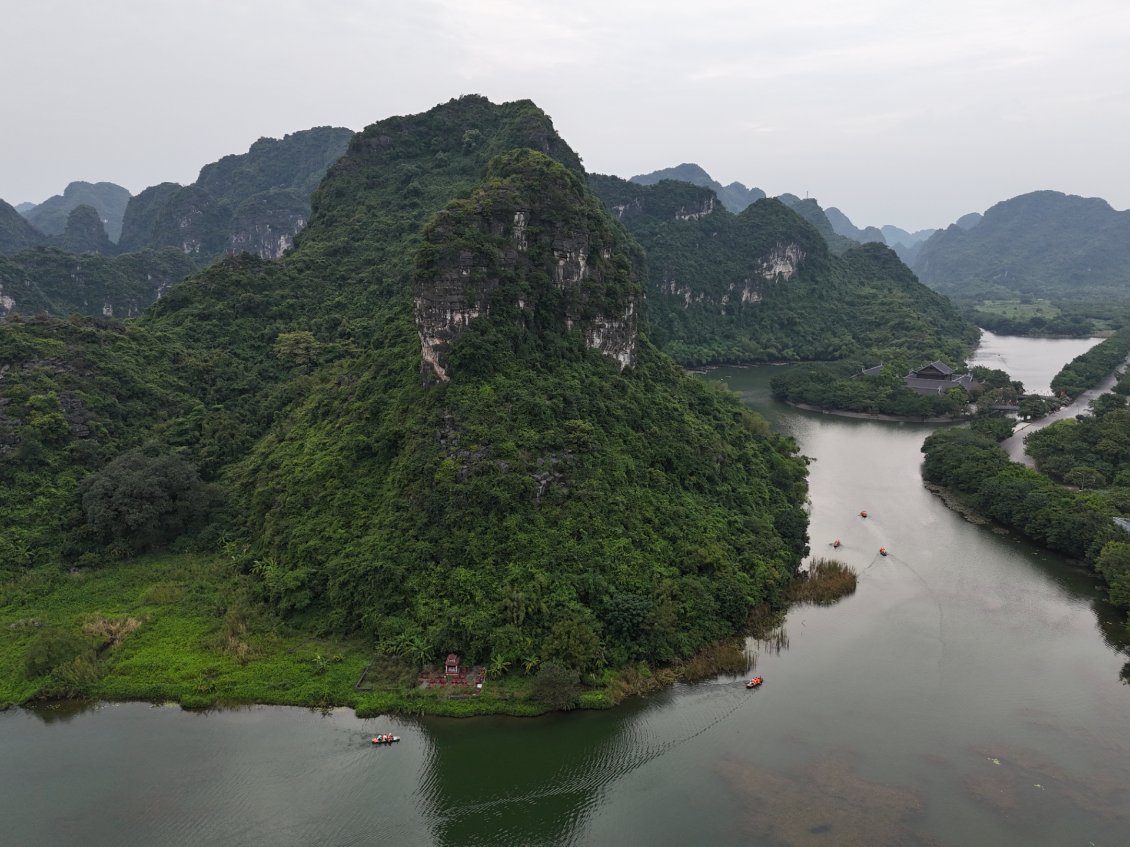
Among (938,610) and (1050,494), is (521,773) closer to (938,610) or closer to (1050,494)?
(938,610)

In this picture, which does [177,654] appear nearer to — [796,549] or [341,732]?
[341,732]

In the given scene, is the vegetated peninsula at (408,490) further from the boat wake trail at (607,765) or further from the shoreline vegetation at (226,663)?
the boat wake trail at (607,765)

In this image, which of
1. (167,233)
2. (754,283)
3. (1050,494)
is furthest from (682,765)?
(167,233)

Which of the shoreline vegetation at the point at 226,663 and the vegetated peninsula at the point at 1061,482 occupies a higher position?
the vegetated peninsula at the point at 1061,482

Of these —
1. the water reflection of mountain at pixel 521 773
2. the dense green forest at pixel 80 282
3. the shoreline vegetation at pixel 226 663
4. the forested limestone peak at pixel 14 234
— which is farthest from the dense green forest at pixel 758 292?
the forested limestone peak at pixel 14 234

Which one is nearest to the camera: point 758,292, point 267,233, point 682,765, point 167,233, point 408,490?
point 682,765

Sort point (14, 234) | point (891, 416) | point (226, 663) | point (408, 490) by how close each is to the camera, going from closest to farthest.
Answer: point (226, 663)
point (408, 490)
point (891, 416)
point (14, 234)

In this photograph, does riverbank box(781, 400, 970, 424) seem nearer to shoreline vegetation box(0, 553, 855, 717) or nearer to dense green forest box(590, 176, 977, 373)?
dense green forest box(590, 176, 977, 373)
